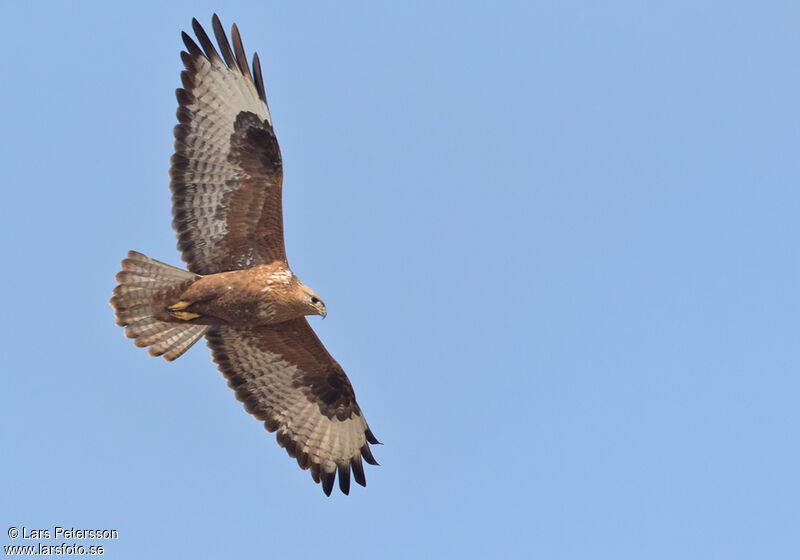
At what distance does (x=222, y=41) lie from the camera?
453 inches

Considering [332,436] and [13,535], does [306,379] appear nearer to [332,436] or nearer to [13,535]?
[332,436]

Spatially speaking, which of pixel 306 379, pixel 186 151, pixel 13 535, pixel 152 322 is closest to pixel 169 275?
pixel 152 322

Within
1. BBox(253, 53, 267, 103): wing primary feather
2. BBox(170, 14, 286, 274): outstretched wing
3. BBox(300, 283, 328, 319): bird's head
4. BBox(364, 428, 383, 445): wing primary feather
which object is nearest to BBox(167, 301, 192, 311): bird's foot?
BBox(170, 14, 286, 274): outstretched wing

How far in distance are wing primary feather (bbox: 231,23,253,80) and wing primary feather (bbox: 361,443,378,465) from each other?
4668 mm

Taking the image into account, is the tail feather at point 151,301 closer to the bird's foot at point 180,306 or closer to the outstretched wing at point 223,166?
the bird's foot at point 180,306

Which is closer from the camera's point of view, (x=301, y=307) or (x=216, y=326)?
(x=301, y=307)

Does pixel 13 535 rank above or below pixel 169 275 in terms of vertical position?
below

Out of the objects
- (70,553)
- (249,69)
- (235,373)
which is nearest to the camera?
(70,553)

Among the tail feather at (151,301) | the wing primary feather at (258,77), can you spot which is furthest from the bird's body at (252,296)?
the wing primary feather at (258,77)

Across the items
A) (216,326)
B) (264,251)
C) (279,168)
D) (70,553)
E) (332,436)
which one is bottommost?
(70,553)

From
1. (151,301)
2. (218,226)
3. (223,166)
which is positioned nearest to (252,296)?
(218,226)

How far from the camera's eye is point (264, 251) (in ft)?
37.6

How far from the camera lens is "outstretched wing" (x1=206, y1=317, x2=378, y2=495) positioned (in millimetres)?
12344

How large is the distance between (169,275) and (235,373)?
1.80 meters
